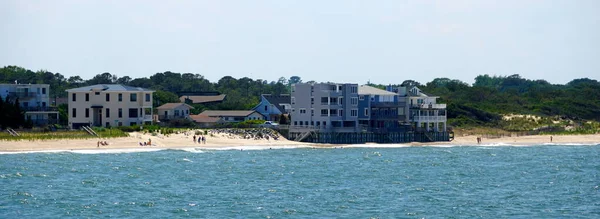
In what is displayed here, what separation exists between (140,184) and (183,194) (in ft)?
19.0

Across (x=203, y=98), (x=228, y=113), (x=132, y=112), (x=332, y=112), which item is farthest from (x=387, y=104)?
(x=203, y=98)

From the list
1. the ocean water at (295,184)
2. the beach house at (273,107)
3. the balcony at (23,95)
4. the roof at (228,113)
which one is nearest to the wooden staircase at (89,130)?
the ocean water at (295,184)

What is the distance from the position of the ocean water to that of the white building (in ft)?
48.2

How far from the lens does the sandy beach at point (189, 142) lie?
8662 centimetres

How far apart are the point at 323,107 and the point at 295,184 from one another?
40480 mm

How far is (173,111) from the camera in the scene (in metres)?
120

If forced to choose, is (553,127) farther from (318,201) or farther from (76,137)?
(318,201)

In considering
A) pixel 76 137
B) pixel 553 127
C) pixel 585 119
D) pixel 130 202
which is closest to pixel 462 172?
pixel 130 202

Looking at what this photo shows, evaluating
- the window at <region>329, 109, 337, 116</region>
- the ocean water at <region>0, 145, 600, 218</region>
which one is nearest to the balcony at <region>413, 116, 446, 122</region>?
the window at <region>329, 109, 337, 116</region>

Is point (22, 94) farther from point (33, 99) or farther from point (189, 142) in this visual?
point (189, 142)

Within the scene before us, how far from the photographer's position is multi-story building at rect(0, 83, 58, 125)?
106125 mm

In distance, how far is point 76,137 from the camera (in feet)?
297

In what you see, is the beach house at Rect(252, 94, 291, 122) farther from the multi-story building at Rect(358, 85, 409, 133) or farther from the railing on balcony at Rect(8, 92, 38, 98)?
the railing on balcony at Rect(8, 92, 38, 98)

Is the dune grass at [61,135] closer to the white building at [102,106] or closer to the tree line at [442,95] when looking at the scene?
the white building at [102,106]
